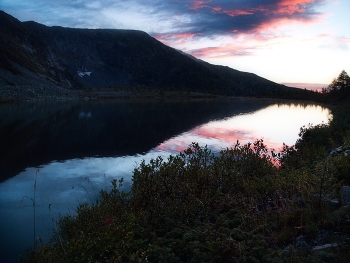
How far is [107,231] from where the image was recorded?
23.3ft

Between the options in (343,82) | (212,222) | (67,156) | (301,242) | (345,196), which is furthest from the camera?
(343,82)

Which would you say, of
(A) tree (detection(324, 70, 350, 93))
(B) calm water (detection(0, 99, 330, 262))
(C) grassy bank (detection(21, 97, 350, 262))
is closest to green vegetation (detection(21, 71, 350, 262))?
(C) grassy bank (detection(21, 97, 350, 262))

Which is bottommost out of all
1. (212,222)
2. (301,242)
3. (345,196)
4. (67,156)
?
(67,156)

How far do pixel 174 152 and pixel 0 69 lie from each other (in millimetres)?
78927

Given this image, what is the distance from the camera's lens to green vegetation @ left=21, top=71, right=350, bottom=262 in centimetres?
639

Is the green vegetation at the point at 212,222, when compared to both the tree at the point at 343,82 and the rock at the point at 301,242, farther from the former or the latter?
the tree at the point at 343,82

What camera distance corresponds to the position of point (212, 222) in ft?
29.2

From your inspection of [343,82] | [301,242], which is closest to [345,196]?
[301,242]

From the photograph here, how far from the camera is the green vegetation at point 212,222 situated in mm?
6395

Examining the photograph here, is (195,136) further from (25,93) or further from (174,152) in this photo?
(25,93)

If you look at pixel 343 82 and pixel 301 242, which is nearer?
pixel 301 242

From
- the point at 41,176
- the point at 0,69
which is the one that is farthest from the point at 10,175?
the point at 0,69

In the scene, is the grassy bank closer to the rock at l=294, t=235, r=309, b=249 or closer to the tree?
the rock at l=294, t=235, r=309, b=249

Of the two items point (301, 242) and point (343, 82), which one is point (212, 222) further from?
point (343, 82)
